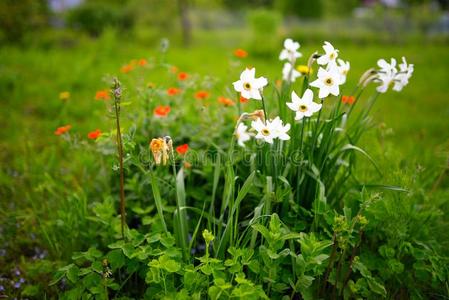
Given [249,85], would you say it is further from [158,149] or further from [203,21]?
[203,21]

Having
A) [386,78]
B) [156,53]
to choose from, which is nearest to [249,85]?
[386,78]

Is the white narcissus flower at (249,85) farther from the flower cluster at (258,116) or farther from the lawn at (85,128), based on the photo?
the lawn at (85,128)

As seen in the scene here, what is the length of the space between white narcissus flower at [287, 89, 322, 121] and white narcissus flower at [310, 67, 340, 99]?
4cm

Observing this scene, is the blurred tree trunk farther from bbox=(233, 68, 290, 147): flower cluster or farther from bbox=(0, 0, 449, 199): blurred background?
bbox=(233, 68, 290, 147): flower cluster

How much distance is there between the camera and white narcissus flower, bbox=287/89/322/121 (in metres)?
1.34

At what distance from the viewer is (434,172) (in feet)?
7.39

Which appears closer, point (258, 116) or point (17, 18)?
point (258, 116)

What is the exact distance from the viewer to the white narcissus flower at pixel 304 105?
134 centimetres

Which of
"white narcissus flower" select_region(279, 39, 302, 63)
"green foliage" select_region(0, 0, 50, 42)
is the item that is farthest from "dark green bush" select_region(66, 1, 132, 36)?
"white narcissus flower" select_region(279, 39, 302, 63)

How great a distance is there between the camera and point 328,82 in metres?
→ 1.35

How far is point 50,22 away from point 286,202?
717 cm

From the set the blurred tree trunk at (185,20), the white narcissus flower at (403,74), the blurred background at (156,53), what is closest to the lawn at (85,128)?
the blurred background at (156,53)

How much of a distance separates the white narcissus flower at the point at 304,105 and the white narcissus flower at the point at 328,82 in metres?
0.04

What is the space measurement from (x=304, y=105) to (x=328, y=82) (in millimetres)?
121
